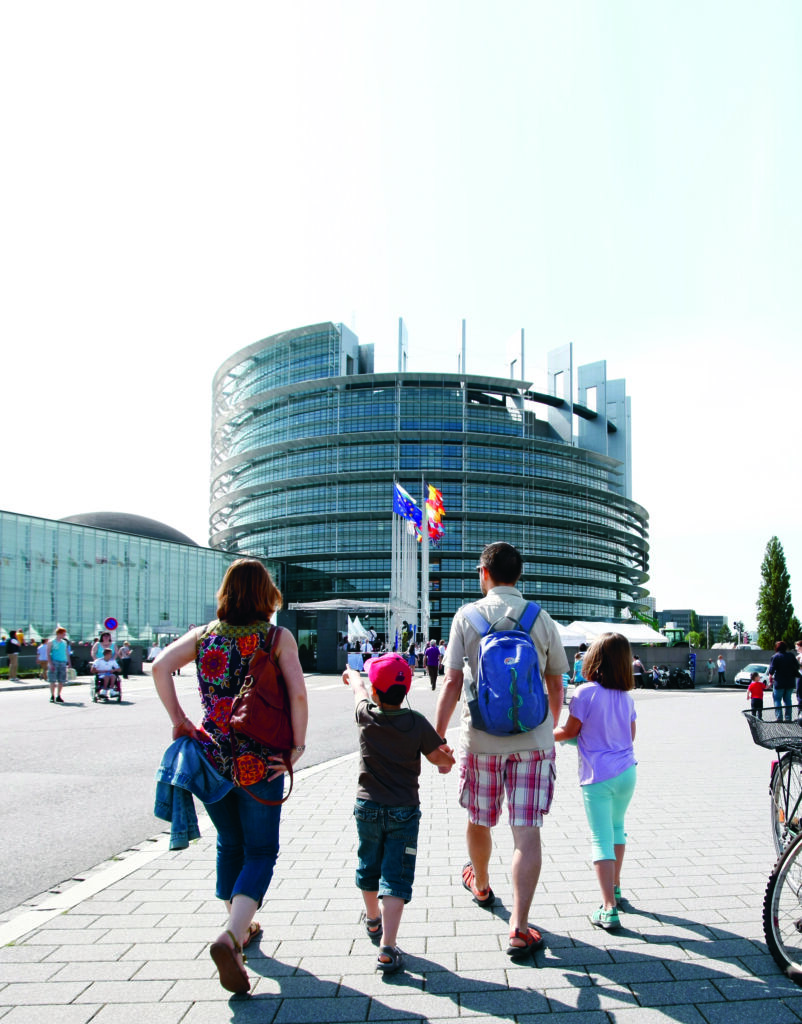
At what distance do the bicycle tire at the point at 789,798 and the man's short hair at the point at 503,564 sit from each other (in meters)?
1.94

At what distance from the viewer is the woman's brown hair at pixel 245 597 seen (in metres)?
3.69

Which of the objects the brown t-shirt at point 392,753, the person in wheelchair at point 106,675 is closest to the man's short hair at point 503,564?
the brown t-shirt at point 392,753

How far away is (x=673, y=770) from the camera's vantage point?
9.71m

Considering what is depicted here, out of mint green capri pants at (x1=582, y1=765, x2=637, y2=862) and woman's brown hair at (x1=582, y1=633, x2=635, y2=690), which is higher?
woman's brown hair at (x1=582, y1=633, x2=635, y2=690)

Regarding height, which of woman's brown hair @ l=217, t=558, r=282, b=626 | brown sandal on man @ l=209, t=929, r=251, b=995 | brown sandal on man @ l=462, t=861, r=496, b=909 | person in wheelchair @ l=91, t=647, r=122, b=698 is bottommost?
person in wheelchair @ l=91, t=647, r=122, b=698

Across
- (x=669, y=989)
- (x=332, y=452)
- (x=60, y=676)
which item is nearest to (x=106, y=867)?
(x=669, y=989)

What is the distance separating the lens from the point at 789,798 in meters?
4.78

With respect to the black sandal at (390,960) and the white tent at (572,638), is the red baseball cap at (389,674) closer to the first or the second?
the black sandal at (390,960)

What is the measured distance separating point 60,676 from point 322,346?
83.3 metres

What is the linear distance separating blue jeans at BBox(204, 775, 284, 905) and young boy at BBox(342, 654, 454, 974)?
424 millimetres

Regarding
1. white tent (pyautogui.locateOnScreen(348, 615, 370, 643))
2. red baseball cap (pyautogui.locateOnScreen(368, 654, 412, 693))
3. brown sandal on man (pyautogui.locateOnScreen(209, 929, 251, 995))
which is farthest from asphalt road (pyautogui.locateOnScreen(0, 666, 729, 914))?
white tent (pyautogui.locateOnScreen(348, 615, 370, 643))

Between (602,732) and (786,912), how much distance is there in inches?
44.9

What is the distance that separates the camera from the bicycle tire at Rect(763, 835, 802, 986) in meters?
3.42

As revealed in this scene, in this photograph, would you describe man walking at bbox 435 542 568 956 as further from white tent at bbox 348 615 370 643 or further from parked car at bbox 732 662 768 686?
white tent at bbox 348 615 370 643
